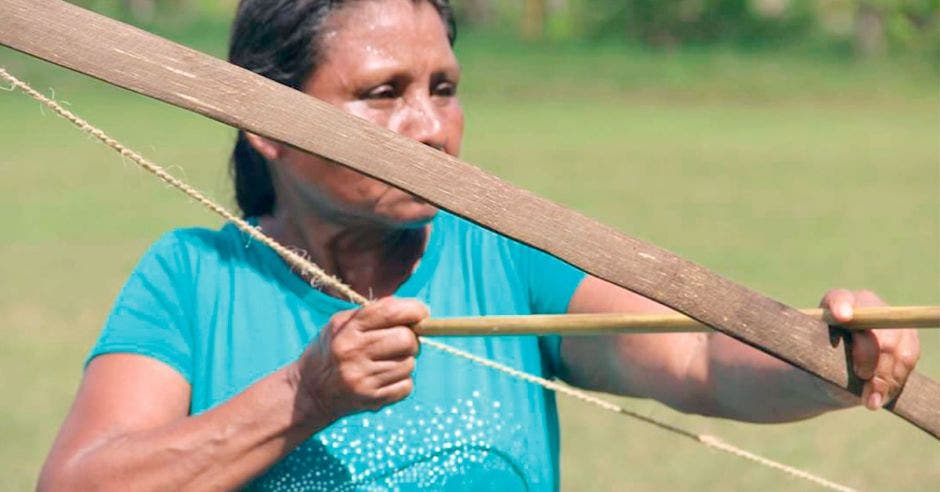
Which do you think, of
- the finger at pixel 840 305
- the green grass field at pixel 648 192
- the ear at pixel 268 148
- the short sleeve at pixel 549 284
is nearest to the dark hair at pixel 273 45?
the ear at pixel 268 148

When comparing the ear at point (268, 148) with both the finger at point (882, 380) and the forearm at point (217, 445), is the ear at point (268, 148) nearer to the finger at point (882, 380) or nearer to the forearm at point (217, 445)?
the forearm at point (217, 445)

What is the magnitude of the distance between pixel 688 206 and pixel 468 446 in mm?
12329

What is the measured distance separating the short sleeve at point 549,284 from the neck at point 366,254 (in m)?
0.20

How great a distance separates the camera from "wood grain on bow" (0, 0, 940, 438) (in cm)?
263

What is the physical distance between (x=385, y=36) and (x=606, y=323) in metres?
0.76

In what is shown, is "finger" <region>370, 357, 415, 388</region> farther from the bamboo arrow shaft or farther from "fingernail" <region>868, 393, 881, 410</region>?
"fingernail" <region>868, 393, 881, 410</region>

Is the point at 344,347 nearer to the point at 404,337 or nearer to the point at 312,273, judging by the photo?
the point at 404,337

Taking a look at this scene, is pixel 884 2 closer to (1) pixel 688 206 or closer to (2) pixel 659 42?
(2) pixel 659 42

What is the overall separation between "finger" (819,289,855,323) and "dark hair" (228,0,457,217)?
936 mm

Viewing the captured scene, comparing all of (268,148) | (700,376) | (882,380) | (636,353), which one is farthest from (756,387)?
(268,148)

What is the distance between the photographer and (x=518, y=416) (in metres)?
3.23

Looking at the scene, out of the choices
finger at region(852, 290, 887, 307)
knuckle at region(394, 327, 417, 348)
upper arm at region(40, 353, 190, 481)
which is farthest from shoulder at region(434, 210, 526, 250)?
finger at region(852, 290, 887, 307)

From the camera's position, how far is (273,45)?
10.8ft

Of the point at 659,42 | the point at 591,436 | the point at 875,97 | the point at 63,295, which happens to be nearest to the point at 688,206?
the point at 63,295
